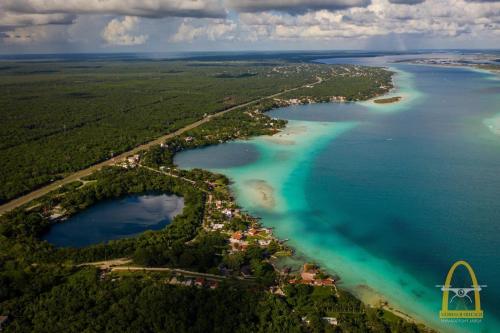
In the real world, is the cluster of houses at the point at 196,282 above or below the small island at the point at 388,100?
below

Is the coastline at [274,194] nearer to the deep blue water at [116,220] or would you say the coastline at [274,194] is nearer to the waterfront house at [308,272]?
the waterfront house at [308,272]

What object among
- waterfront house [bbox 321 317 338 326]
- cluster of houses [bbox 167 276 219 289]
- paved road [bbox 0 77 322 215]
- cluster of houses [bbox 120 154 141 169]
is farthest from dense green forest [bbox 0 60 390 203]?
waterfront house [bbox 321 317 338 326]

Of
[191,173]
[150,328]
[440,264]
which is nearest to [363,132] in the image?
[191,173]

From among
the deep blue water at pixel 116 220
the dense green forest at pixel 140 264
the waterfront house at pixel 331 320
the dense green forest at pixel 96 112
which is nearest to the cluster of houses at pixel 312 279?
the dense green forest at pixel 140 264

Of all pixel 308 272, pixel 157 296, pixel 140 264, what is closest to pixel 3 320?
pixel 157 296

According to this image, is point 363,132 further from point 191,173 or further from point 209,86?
point 209,86
